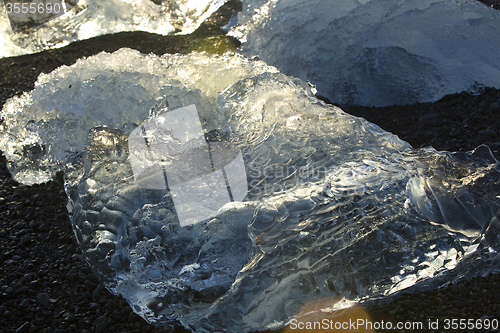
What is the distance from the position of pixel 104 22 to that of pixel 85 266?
9.46ft

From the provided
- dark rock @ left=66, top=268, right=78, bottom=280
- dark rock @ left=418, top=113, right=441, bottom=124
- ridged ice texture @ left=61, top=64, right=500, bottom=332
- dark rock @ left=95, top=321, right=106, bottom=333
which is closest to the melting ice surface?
ridged ice texture @ left=61, top=64, right=500, bottom=332

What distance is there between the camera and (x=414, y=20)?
10.2 ft

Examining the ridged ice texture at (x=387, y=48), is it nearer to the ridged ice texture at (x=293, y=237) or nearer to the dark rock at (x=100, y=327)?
the ridged ice texture at (x=293, y=237)

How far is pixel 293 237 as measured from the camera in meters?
1.50

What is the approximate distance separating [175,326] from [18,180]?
5.22ft

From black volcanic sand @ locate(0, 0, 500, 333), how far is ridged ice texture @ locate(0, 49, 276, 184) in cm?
20

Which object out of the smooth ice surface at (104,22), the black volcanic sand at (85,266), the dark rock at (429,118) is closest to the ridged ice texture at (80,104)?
the black volcanic sand at (85,266)

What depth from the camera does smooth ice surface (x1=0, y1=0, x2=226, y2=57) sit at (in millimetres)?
3768

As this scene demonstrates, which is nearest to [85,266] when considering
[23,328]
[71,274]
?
[71,274]

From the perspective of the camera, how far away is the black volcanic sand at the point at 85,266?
1.70m

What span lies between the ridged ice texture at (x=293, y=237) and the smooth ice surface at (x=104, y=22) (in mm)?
2712

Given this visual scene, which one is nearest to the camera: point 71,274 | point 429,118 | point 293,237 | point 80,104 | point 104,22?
point 293,237

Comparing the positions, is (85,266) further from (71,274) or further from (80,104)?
(80,104)

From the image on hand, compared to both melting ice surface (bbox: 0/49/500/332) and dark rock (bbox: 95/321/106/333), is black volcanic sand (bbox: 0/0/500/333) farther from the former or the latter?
melting ice surface (bbox: 0/49/500/332)
